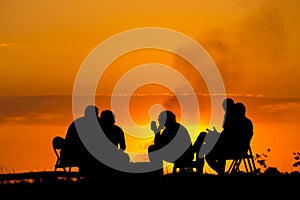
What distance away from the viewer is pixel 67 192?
1670 centimetres

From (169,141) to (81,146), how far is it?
2.81m

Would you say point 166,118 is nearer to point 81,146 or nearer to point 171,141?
point 171,141

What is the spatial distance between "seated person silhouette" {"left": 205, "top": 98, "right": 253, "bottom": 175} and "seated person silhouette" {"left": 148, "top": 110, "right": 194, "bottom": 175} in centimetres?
72

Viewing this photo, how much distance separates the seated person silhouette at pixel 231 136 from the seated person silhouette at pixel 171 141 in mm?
719

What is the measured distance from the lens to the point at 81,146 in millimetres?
21172

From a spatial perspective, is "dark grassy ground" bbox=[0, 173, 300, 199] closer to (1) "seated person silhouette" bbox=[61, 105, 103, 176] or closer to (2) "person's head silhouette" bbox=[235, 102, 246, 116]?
(1) "seated person silhouette" bbox=[61, 105, 103, 176]

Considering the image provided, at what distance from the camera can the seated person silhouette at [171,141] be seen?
22.1 meters

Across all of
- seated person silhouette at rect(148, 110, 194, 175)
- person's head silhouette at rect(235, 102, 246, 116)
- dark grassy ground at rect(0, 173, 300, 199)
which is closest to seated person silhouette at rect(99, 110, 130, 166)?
dark grassy ground at rect(0, 173, 300, 199)

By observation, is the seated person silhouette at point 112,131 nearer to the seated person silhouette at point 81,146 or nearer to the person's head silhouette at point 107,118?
the person's head silhouette at point 107,118

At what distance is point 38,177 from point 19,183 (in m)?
0.71

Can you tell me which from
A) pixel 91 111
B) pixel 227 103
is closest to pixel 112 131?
pixel 91 111

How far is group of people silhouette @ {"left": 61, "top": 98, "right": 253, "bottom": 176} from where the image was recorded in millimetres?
20469

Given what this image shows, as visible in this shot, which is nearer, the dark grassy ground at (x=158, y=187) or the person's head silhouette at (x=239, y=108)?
the dark grassy ground at (x=158, y=187)

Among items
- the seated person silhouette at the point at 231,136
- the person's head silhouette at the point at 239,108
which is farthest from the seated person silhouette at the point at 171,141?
the person's head silhouette at the point at 239,108
